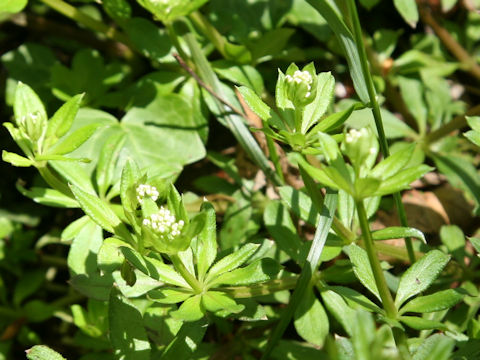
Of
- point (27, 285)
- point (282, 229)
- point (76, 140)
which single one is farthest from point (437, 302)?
point (27, 285)

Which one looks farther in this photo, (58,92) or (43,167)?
(58,92)

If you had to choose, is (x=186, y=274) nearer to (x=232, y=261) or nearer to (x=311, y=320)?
(x=232, y=261)

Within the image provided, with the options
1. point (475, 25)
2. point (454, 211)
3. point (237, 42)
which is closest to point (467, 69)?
point (475, 25)

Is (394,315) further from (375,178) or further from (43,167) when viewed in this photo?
(43,167)

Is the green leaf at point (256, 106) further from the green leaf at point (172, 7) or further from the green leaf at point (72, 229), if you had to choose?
the green leaf at point (72, 229)

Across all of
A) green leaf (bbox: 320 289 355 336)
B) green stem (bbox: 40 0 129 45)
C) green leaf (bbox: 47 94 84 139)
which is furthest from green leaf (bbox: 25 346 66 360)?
green stem (bbox: 40 0 129 45)
